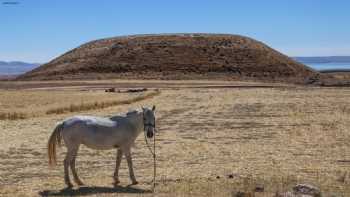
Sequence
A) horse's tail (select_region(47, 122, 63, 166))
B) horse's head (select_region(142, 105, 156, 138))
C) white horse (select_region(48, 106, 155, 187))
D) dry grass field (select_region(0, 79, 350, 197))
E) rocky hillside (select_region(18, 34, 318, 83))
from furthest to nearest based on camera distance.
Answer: rocky hillside (select_region(18, 34, 318, 83))
horse's tail (select_region(47, 122, 63, 166))
white horse (select_region(48, 106, 155, 187))
horse's head (select_region(142, 105, 156, 138))
dry grass field (select_region(0, 79, 350, 197))

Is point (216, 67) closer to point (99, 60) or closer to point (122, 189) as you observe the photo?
point (99, 60)

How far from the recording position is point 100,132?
44.9 feet

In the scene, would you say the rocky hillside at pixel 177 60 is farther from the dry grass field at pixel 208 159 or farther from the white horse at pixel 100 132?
the white horse at pixel 100 132

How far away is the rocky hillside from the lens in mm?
113938

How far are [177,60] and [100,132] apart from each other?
358 ft

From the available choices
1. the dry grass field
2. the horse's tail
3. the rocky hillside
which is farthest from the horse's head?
the rocky hillside

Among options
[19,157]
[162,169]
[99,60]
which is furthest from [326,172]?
[99,60]

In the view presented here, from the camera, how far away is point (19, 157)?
18.6 meters

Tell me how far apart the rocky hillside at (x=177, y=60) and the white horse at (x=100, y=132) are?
94244 mm

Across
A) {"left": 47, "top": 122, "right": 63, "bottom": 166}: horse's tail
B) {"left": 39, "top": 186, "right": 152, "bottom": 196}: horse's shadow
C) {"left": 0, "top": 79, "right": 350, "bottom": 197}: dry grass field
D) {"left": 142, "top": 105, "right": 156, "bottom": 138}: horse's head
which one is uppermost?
{"left": 142, "top": 105, "right": 156, "bottom": 138}: horse's head

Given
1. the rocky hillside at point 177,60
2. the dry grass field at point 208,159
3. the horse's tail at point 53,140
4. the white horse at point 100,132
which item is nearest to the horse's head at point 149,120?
the white horse at point 100,132

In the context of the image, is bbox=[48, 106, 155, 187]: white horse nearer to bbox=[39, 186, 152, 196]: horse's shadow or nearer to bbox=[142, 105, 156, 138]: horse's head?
bbox=[142, 105, 156, 138]: horse's head

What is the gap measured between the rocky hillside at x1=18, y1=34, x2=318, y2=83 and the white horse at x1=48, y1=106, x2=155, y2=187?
3710 inches

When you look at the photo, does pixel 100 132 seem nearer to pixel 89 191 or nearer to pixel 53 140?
pixel 53 140
